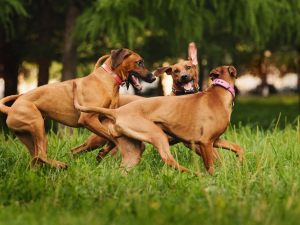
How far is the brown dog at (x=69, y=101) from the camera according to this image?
288 inches

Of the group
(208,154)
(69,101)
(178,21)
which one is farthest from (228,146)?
(178,21)

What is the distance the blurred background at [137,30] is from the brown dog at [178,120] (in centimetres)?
489

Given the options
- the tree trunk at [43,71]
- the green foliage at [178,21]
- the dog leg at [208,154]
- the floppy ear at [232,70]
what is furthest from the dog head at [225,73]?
the tree trunk at [43,71]

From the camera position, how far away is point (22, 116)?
7281 millimetres

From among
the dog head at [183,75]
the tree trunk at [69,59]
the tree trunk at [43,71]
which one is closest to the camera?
the dog head at [183,75]

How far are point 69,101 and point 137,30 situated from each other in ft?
16.4

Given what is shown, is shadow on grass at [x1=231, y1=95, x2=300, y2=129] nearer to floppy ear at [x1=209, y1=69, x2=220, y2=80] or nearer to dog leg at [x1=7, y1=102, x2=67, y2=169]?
floppy ear at [x1=209, y1=69, x2=220, y2=80]

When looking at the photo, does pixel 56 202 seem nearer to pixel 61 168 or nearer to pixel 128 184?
pixel 128 184

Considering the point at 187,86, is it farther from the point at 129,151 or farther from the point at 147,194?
the point at 147,194

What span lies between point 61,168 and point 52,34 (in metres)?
8.59

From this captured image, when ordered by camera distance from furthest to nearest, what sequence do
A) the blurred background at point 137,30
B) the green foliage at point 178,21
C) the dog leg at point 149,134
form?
the blurred background at point 137,30 < the green foliage at point 178,21 < the dog leg at point 149,134

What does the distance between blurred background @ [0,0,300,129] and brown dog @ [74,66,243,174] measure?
489 cm

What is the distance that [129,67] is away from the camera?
7562 millimetres

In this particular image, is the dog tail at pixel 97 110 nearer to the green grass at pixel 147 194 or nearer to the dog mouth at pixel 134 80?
the green grass at pixel 147 194
